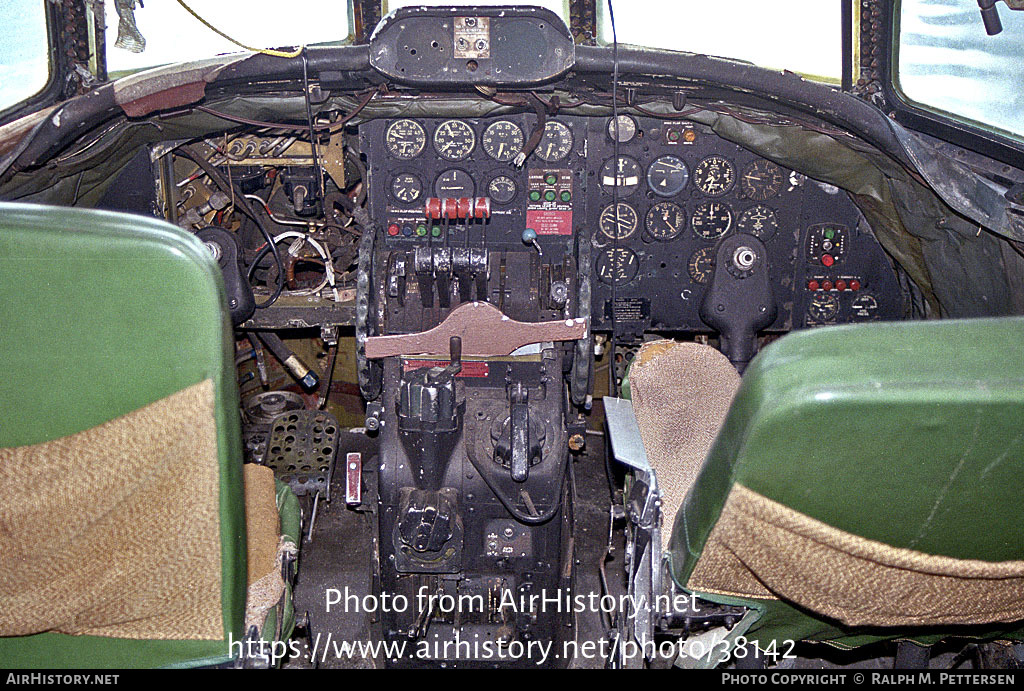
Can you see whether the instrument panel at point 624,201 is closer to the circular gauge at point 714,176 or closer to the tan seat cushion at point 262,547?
the circular gauge at point 714,176

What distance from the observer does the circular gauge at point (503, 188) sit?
2.92m

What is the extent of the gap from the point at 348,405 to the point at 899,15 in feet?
7.64

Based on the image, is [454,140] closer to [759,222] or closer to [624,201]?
[624,201]

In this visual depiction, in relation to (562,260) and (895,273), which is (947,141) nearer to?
(895,273)

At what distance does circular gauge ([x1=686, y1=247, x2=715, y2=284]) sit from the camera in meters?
3.05

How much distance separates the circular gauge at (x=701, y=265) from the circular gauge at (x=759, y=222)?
13 centimetres

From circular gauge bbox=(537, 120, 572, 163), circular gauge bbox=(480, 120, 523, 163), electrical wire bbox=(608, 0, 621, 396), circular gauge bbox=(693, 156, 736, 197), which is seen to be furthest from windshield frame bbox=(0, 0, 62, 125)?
circular gauge bbox=(693, 156, 736, 197)

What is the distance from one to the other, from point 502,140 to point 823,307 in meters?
1.23

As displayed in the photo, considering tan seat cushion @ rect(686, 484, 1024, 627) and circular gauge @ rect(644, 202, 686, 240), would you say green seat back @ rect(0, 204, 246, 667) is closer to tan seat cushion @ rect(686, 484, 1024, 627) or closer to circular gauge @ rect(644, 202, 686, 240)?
tan seat cushion @ rect(686, 484, 1024, 627)

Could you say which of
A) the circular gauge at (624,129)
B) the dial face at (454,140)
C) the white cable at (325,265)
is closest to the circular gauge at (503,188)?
the dial face at (454,140)

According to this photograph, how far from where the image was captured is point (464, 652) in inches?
91.3

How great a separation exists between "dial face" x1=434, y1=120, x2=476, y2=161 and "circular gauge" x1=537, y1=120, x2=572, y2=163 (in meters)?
0.23

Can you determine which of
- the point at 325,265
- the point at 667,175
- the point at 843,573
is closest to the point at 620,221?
the point at 667,175

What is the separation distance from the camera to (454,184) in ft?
9.66
